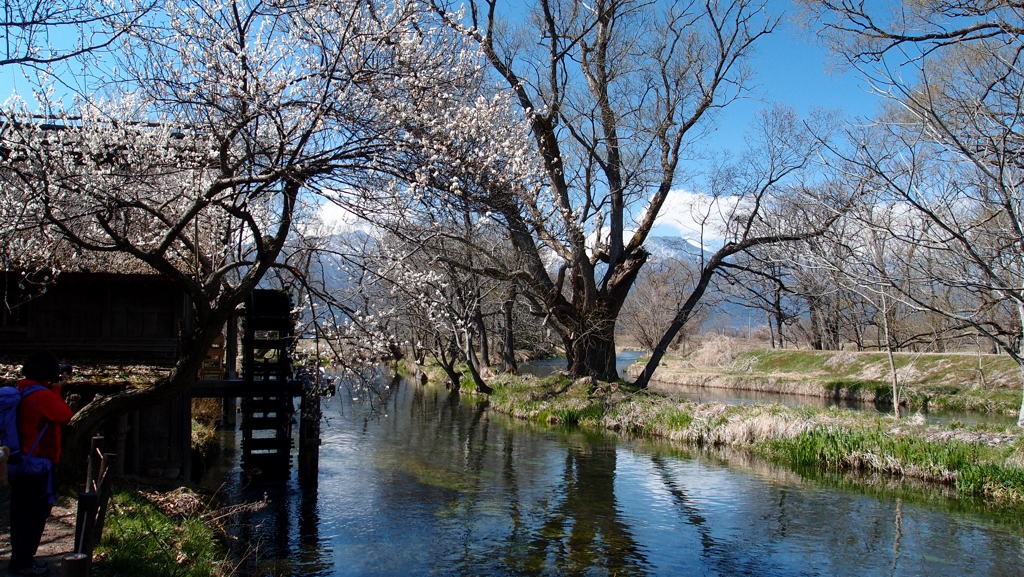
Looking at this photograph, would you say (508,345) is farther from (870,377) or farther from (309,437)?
(309,437)

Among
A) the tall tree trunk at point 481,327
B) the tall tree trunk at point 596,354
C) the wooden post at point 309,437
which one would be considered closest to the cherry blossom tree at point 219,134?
the wooden post at point 309,437

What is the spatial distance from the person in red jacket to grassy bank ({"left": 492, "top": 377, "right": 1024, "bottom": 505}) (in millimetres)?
12840

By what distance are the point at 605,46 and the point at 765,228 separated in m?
7.20

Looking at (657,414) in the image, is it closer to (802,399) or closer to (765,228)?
(765,228)

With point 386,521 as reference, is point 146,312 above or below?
above

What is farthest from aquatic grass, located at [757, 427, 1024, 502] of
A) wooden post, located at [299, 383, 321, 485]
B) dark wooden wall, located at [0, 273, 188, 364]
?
dark wooden wall, located at [0, 273, 188, 364]

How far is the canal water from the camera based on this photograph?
28.5ft

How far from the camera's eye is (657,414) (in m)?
18.9

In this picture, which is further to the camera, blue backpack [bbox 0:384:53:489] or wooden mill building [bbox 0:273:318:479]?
wooden mill building [bbox 0:273:318:479]

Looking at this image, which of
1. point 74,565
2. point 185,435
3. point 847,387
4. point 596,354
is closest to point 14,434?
point 74,565

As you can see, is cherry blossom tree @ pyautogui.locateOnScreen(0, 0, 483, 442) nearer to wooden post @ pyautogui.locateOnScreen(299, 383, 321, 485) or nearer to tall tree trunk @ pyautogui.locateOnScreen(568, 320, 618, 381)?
wooden post @ pyautogui.locateOnScreen(299, 383, 321, 485)

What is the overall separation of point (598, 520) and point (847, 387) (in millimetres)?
21756

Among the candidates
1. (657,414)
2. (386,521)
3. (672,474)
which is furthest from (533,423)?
(386,521)

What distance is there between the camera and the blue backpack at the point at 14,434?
5.21 meters
